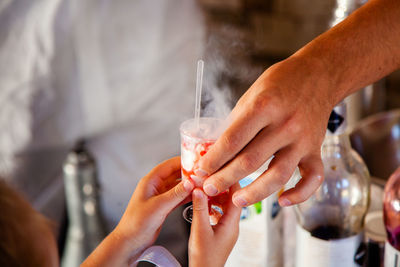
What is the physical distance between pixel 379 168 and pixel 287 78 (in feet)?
2.04

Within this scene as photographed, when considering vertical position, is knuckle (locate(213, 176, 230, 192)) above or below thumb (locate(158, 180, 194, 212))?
above

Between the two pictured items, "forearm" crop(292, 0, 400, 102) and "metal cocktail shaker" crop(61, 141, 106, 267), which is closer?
"forearm" crop(292, 0, 400, 102)

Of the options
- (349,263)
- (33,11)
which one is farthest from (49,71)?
(349,263)

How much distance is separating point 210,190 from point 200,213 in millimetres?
38

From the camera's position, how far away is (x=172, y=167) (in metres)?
0.68

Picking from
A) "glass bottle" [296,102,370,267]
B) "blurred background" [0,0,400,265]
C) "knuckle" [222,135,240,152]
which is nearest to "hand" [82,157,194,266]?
"knuckle" [222,135,240,152]

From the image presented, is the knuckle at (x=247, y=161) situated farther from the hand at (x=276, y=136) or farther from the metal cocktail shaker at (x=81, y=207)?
the metal cocktail shaker at (x=81, y=207)

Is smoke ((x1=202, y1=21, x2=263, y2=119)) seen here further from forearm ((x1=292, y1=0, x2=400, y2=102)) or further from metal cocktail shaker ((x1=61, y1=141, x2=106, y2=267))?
metal cocktail shaker ((x1=61, y1=141, x2=106, y2=267))

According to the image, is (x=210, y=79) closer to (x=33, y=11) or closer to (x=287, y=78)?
(x=287, y=78)

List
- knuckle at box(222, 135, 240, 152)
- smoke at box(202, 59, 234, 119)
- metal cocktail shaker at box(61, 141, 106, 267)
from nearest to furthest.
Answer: knuckle at box(222, 135, 240, 152) → smoke at box(202, 59, 234, 119) → metal cocktail shaker at box(61, 141, 106, 267)

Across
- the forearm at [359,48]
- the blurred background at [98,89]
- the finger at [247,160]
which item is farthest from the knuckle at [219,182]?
the blurred background at [98,89]

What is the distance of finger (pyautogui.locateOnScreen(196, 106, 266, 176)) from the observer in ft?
1.72

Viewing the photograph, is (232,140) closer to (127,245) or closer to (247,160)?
(247,160)

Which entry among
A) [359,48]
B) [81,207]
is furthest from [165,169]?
[81,207]
